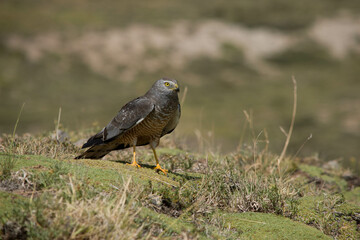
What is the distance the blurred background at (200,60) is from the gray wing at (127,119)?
48.2 ft

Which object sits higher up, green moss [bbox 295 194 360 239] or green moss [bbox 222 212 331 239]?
green moss [bbox 222 212 331 239]

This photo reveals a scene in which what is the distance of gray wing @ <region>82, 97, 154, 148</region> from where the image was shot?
5.43 meters

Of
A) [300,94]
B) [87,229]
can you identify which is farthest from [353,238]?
[300,94]

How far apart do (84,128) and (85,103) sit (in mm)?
15821

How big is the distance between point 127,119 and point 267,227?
2.03 m

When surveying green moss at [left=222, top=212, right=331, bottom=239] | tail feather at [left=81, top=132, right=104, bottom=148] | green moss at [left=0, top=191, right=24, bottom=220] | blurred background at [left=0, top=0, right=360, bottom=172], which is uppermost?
green moss at [left=0, top=191, right=24, bottom=220]

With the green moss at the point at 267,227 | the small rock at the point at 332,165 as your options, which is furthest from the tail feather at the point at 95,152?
the small rock at the point at 332,165

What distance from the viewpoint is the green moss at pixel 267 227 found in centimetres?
455

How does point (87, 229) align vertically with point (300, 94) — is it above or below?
above

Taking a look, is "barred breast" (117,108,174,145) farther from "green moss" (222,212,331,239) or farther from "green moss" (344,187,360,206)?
"green moss" (344,187,360,206)

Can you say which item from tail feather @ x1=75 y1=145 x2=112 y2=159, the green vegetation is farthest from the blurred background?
tail feather @ x1=75 y1=145 x2=112 y2=159

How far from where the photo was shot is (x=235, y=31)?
37.1 m

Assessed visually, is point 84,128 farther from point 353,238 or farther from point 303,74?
point 303,74

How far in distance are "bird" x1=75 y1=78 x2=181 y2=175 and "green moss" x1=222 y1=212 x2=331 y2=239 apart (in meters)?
1.07
